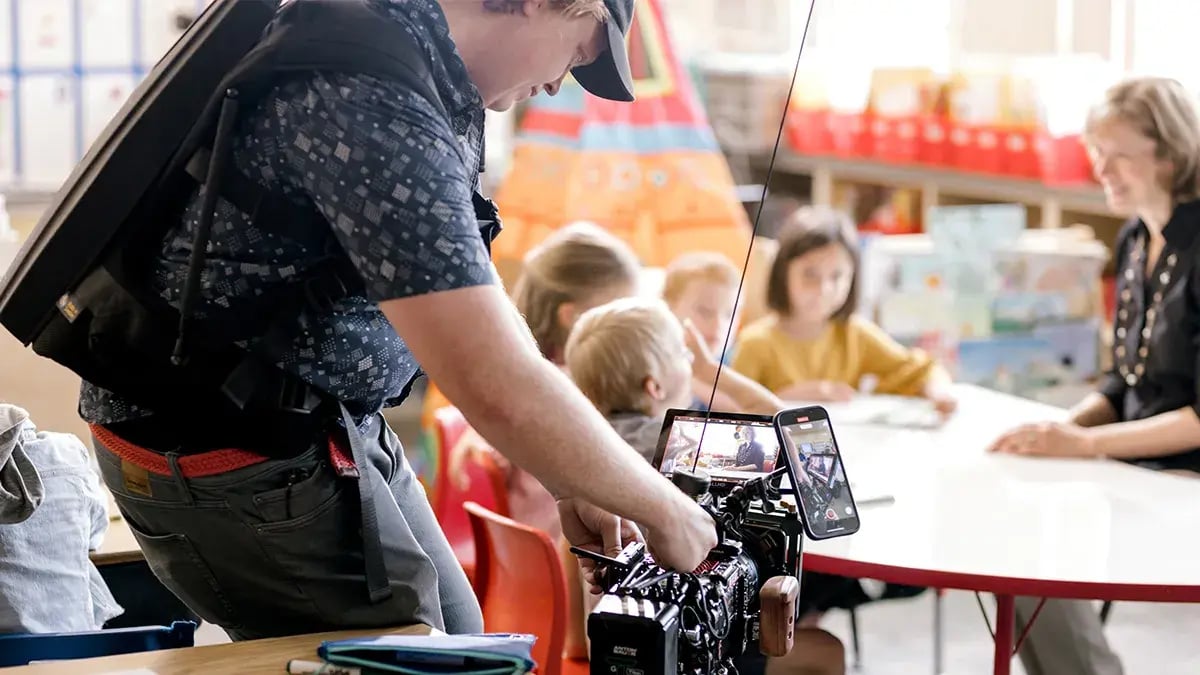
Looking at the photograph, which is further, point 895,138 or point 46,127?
point 895,138

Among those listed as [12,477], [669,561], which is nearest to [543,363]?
[669,561]

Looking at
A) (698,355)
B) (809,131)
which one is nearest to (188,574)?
(698,355)

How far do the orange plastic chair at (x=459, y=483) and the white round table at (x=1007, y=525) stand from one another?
73 cm

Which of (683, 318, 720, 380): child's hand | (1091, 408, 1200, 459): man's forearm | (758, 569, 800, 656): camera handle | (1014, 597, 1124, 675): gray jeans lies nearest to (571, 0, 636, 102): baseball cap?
(758, 569, 800, 656): camera handle

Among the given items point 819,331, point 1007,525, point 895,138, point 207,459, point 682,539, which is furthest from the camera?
point 895,138

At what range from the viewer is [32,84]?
12.9ft

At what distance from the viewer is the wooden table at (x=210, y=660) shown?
4.53 ft

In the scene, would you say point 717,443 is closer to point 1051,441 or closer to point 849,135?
point 1051,441

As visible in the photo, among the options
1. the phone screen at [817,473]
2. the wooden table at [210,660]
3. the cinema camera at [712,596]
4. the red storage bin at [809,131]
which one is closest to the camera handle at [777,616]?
the cinema camera at [712,596]

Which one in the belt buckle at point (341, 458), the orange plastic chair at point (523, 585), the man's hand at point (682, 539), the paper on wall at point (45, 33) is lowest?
the orange plastic chair at point (523, 585)

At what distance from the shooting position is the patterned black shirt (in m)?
1.19

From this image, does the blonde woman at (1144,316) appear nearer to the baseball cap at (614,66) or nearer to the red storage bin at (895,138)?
the baseball cap at (614,66)

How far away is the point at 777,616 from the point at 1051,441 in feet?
4.80

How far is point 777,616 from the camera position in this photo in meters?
1.37
